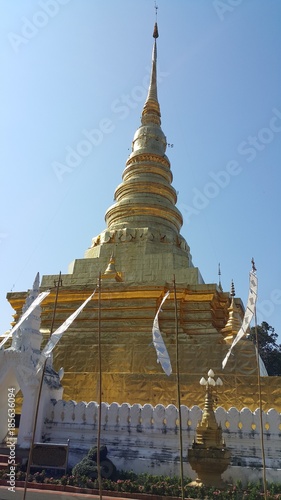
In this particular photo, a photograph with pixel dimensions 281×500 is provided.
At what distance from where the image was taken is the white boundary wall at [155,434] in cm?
1000

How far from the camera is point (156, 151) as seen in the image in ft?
86.5

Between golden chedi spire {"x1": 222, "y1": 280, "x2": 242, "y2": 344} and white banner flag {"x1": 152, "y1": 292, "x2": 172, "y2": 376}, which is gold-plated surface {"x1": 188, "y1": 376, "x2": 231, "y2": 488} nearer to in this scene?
white banner flag {"x1": 152, "y1": 292, "x2": 172, "y2": 376}

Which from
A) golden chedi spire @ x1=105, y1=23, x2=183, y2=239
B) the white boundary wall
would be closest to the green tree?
golden chedi spire @ x1=105, y1=23, x2=183, y2=239

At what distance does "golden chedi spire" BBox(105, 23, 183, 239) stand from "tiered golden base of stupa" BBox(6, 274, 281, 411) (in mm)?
5088

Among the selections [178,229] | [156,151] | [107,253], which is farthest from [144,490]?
[156,151]

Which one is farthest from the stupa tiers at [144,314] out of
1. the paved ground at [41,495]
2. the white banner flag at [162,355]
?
the paved ground at [41,495]

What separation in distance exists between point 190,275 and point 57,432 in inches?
346

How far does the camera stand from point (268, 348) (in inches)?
1174

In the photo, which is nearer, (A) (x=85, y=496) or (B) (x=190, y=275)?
(A) (x=85, y=496)

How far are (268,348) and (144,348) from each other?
1726cm

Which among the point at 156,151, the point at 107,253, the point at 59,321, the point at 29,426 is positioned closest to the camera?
the point at 29,426

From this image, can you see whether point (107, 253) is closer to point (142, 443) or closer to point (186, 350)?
point (186, 350)

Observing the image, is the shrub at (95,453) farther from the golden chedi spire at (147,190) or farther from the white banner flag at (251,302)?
the golden chedi spire at (147,190)

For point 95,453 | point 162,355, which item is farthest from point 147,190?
point 162,355
